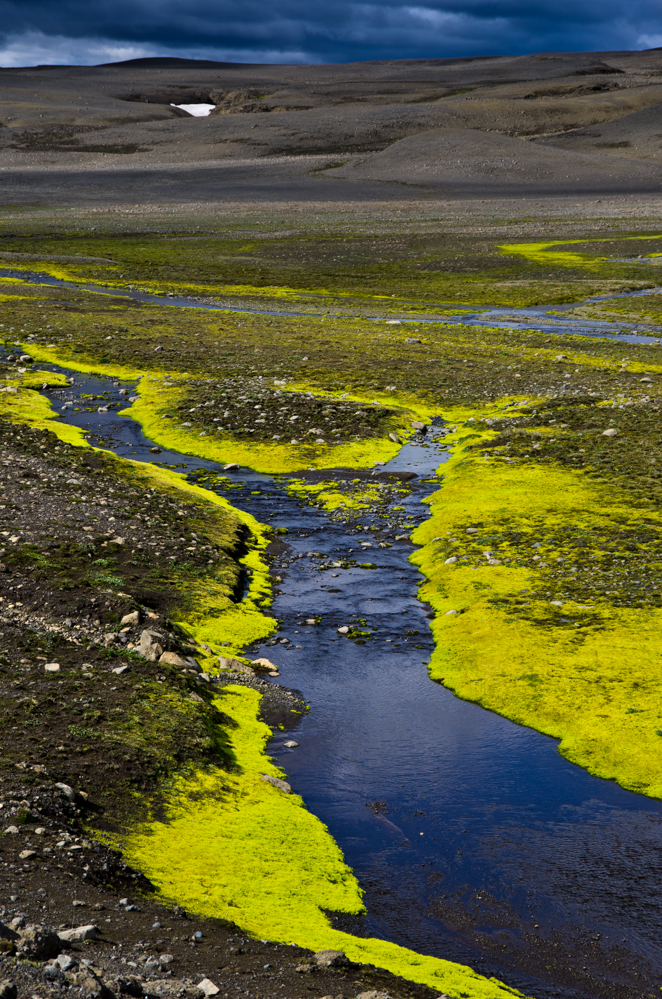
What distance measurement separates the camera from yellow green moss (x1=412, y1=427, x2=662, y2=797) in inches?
486

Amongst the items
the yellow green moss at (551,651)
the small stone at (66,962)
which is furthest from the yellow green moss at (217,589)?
the small stone at (66,962)

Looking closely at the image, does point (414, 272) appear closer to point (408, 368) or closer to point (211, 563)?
point (408, 368)

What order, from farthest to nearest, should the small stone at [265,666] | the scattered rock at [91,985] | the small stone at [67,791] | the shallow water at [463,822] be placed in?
1. the small stone at [265,666]
2. the small stone at [67,791]
3. the shallow water at [463,822]
4. the scattered rock at [91,985]

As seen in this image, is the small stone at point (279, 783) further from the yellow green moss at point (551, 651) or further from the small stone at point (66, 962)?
the small stone at point (66, 962)

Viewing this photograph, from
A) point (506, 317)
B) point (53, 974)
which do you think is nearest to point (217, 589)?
point (53, 974)

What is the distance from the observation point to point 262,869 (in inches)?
379

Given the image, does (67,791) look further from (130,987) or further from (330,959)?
(330,959)

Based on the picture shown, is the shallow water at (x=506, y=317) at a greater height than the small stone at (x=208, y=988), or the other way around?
the shallow water at (x=506, y=317)

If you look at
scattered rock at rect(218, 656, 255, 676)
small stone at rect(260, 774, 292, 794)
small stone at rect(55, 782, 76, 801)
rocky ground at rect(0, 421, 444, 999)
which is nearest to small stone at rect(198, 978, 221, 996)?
rocky ground at rect(0, 421, 444, 999)

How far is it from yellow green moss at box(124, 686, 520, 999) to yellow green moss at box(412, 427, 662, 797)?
156 inches

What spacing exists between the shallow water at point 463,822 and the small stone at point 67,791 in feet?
9.48

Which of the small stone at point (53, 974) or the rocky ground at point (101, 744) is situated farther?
the rocky ground at point (101, 744)

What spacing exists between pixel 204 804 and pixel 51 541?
26.5 feet

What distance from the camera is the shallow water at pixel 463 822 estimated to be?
8.91 metres
